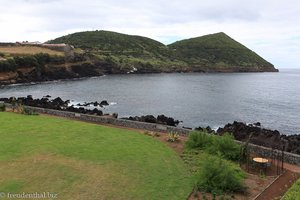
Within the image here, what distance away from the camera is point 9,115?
3697cm

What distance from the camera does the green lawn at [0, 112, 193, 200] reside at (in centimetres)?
1892

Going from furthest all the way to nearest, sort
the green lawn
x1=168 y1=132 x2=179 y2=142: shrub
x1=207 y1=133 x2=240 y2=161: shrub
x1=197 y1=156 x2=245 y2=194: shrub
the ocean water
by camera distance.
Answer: the ocean water, x1=168 y1=132 x2=179 y2=142: shrub, x1=207 y1=133 x2=240 y2=161: shrub, x1=197 y1=156 x2=245 y2=194: shrub, the green lawn

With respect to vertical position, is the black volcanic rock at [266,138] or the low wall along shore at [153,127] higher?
the low wall along shore at [153,127]

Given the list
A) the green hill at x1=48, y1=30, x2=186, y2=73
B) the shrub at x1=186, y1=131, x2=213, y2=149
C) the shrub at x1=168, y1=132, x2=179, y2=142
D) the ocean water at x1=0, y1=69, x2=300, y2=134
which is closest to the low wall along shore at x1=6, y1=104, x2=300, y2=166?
the shrub at x1=168, y1=132, x2=179, y2=142

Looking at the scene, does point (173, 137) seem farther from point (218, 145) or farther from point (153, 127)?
point (218, 145)

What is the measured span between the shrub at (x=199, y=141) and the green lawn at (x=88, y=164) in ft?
6.46

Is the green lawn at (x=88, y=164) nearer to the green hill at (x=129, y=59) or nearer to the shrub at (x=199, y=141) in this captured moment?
the shrub at (x=199, y=141)

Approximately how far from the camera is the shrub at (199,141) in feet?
93.8

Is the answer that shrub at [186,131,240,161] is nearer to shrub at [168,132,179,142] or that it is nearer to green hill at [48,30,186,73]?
shrub at [168,132,179,142]

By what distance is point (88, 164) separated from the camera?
22594 mm

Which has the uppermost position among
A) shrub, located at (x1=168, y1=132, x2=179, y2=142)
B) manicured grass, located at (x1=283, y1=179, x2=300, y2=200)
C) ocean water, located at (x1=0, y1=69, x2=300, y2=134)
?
shrub, located at (x1=168, y1=132, x2=179, y2=142)

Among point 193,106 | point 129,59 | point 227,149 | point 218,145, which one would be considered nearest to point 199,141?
point 218,145

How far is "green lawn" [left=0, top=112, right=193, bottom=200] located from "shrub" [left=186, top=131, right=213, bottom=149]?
1970mm

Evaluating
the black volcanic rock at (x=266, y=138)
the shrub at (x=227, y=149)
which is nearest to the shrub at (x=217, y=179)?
the shrub at (x=227, y=149)
